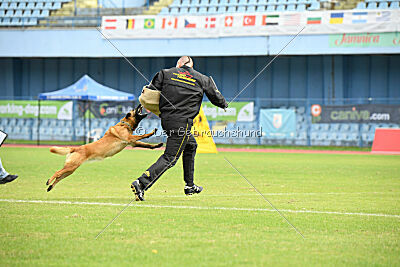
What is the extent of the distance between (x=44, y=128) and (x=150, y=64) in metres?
7.29

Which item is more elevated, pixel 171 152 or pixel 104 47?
pixel 104 47

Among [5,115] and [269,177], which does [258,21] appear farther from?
[269,177]

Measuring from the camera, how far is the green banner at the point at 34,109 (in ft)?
99.7

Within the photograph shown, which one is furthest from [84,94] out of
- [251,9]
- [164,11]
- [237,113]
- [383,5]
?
[383,5]

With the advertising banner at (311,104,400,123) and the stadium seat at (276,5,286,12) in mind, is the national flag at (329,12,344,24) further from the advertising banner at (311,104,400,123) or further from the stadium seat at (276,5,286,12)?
the advertising banner at (311,104,400,123)

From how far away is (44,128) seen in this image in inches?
1248

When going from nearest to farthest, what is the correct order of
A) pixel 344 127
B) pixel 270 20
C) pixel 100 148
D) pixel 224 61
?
pixel 100 148
pixel 344 127
pixel 270 20
pixel 224 61

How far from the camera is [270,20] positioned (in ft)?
95.9

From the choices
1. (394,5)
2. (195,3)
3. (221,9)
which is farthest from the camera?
(195,3)

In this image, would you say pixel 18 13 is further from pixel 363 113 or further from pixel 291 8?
pixel 363 113

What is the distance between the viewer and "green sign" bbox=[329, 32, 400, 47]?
1091 inches

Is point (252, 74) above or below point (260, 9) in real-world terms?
below

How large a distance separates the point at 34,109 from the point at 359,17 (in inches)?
683

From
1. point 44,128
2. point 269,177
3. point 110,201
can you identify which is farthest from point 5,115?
point 110,201
